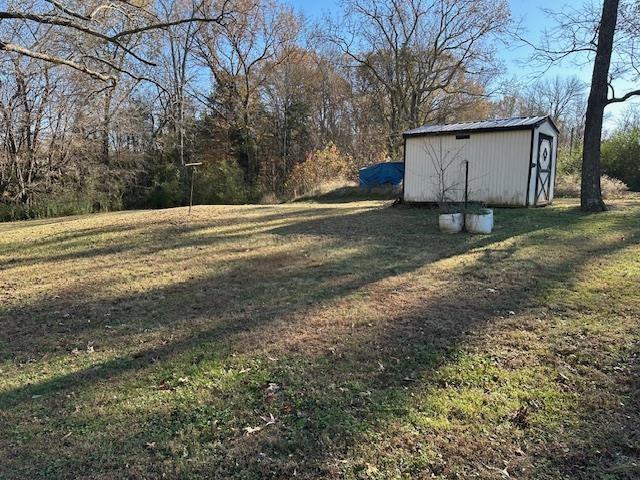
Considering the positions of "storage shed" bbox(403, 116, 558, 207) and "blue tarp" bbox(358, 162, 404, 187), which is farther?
"blue tarp" bbox(358, 162, 404, 187)

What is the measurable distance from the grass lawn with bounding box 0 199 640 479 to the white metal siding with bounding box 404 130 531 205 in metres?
5.34

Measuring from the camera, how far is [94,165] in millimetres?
20766

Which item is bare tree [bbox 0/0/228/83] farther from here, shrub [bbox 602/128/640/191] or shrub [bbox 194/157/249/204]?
shrub [bbox 602/128/640/191]

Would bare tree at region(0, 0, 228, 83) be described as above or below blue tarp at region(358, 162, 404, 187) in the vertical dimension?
above

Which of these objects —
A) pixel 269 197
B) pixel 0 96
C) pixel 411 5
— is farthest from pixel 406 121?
pixel 0 96

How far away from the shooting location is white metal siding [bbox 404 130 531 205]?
456 inches

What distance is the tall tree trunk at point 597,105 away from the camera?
10.1 m

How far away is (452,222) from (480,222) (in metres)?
0.48

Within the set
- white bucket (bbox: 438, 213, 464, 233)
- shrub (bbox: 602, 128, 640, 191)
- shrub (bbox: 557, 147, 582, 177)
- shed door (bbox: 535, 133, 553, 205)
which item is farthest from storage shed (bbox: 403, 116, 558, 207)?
shrub (bbox: 602, 128, 640, 191)

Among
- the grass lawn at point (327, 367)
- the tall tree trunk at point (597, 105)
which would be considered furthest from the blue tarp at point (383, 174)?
the grass lawn at point (327, 367)

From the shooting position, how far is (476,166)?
39.8 ft

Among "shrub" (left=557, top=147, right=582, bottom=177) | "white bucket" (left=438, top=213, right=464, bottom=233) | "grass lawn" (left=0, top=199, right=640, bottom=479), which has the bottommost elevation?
"grass lawn" (left=0, top=199, right=640, bottom=479)

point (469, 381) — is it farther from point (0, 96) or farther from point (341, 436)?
point (0, 96)

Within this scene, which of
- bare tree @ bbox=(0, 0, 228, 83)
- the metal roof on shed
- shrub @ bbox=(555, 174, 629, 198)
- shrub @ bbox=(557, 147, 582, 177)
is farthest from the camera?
shrub @ bbox=(557, 147, 582, 177)
